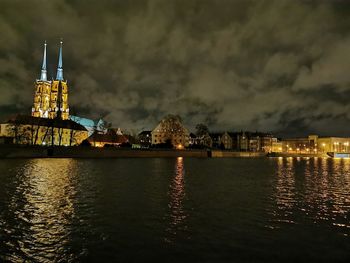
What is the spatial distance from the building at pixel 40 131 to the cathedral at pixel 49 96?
3080cm

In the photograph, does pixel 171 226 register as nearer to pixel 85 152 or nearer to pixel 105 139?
pixel 85 152

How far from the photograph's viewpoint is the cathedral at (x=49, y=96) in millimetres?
176125

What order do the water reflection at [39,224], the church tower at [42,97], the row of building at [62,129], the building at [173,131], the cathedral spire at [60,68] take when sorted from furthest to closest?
the cathedral spire at [60,68]
the church tower at [42,97]
the building at [173,131]
the row of building at [62,129]
the water reflection at [39,224]

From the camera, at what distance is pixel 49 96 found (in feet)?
601

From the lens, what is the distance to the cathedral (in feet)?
578

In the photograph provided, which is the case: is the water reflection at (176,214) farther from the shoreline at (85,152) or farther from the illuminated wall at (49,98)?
the illuminated wall at (49,98)

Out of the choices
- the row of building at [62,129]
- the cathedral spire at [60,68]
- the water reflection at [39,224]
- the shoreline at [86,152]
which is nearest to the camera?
the water reflection at [39,224]

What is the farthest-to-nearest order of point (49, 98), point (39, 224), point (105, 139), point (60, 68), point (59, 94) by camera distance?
point (60, 68), point (49, 98), point (59, 94), point (105, 139), point (39, 224)

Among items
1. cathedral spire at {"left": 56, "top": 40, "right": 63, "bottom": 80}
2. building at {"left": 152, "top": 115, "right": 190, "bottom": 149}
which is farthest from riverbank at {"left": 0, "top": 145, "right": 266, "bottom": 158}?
cathedral spire at {"left": 56, "top": 40, "right": 63, "bottom": 80}

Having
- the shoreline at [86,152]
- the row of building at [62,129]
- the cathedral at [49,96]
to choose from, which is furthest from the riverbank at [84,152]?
the cathedral at [49,96]

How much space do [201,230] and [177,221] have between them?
1.92m

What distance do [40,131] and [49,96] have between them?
6959 centimetres

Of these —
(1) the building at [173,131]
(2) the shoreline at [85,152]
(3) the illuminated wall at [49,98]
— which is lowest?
(2) the shoreline at [85,152]

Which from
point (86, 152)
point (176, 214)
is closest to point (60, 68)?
point (86, 152)
